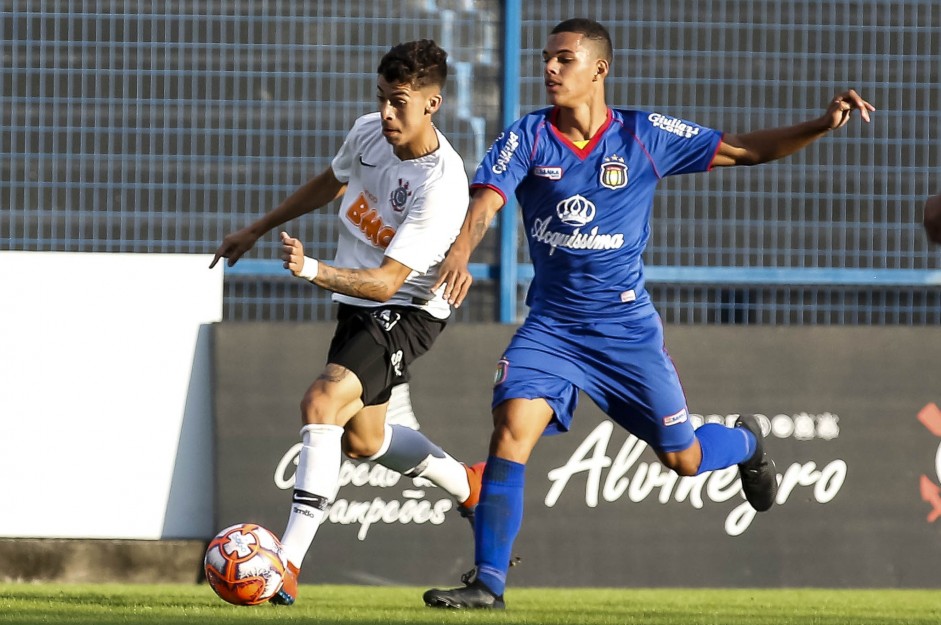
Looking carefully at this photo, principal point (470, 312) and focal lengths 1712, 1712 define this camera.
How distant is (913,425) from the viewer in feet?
28.3

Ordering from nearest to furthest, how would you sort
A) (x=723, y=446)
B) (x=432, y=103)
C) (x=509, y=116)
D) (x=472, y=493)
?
(x=432, y=103)
(x=723, y=446)
(x=472, y=493)
(x=509, y=116)

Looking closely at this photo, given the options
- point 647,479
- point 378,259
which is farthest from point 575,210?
point 647,479

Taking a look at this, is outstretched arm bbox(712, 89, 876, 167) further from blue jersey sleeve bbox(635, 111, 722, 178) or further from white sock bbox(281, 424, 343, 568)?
white sock bbox(281, 424, 343, 568)

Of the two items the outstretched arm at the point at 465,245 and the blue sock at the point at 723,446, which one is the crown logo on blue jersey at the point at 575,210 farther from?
the blue sock at the point at 723,446

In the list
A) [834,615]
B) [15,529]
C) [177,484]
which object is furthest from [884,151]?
[15,529]

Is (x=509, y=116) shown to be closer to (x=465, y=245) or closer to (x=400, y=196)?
(x=400, y=196)

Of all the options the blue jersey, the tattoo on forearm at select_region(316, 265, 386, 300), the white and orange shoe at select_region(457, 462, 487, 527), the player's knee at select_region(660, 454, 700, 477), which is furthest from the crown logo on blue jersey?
the white and orange shoe at select_region(457, 462, 487, 527)

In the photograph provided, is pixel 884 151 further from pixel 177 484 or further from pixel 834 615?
pixel 177 484

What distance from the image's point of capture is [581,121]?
6633 millimetres

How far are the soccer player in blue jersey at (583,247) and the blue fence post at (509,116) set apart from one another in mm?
2309

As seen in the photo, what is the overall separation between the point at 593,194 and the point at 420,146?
2.28 feet

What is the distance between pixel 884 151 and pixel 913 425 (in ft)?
5.44

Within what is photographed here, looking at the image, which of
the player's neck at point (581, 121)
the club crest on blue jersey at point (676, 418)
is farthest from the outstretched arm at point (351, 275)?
the club crest on blue jersey at point (676, 418)

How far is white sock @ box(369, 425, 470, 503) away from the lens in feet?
23.6
